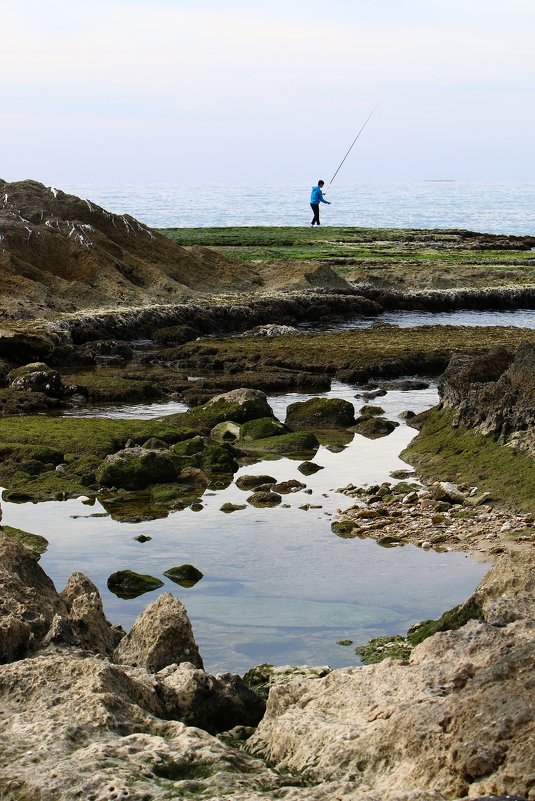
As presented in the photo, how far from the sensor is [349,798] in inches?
301

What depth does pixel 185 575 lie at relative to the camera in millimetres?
16922

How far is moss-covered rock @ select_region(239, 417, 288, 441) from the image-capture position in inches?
1041

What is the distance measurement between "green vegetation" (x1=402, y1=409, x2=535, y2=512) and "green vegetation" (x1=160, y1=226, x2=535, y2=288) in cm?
3440

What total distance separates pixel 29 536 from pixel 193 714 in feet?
31.1

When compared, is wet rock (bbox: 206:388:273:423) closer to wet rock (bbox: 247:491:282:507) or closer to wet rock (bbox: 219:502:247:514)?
wet rock (bbox: 247:491:282:507)

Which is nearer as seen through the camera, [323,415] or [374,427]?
[374,427]

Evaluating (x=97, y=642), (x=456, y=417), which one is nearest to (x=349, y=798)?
(x=97, y=642)

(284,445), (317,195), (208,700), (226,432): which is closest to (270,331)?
(317,195)

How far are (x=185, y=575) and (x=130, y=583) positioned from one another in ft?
2.85

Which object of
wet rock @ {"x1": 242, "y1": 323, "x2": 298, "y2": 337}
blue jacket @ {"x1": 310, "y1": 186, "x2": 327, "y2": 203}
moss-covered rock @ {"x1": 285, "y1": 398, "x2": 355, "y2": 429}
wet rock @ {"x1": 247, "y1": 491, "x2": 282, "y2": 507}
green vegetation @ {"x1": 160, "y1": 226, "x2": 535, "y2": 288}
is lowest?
Answer: wet rock @ {"x1": 247, "y1": 491, "x2": 282, "y2": 507}

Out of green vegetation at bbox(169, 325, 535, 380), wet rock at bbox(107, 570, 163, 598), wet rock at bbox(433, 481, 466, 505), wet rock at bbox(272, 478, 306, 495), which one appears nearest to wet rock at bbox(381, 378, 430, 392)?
green vegetation at bbox(169, 325, 535, 380)

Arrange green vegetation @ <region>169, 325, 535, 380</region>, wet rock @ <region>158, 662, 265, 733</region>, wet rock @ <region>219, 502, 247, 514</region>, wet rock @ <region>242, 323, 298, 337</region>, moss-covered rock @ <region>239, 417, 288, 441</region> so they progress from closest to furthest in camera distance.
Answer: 1. wet rock @ <region>158, 662, 265, 733</region>
2. wet rock @ <region>219, 502, 247, 514</region>
3. moss-covered rock @ <region>239, 417, 288, 441</region>
4. green vegetation @ <region>169, 325, 535, 380</region>
5. wet rock @ <region>242, 323, 298, 337</region>

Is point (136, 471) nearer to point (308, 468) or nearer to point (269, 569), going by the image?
point (308, 468)

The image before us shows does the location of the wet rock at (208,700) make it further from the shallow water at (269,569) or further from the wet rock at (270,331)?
the wet rock at (270,331)
